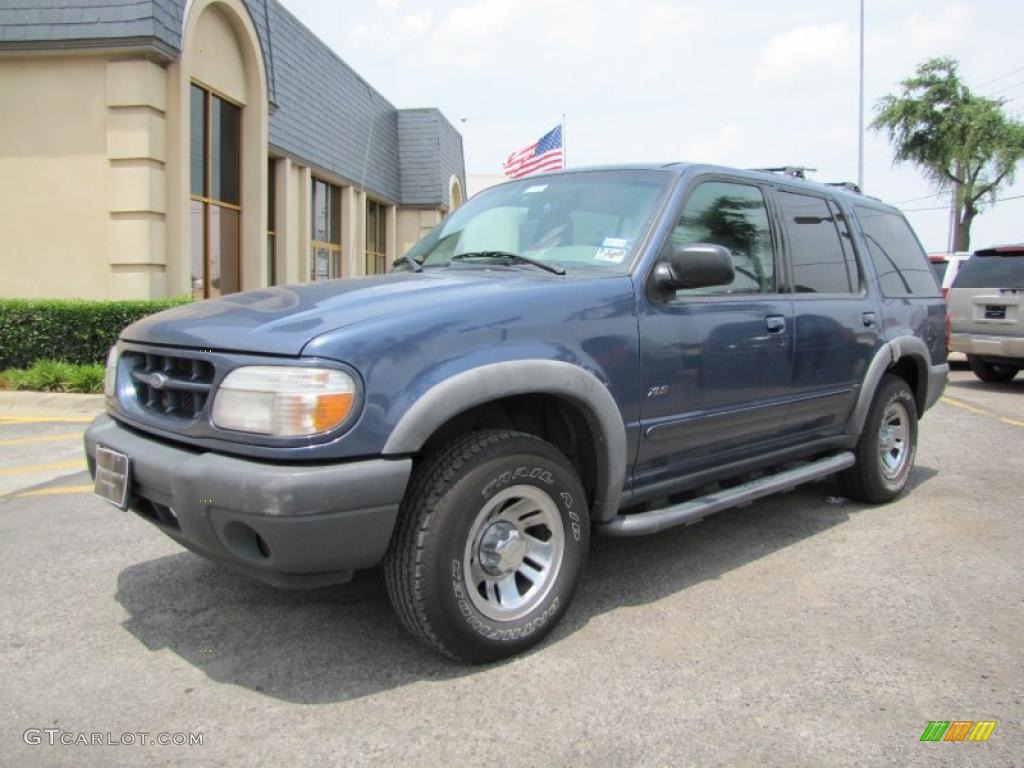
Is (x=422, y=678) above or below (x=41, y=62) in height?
below

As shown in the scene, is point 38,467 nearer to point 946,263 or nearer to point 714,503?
point 714,503

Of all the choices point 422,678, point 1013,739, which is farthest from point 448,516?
point 1013,739

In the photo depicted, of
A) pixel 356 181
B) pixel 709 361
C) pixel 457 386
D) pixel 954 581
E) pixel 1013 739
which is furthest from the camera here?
pixel 356 181

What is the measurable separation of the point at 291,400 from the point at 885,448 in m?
4.15

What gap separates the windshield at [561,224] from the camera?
360cm

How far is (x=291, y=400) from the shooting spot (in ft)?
8.27

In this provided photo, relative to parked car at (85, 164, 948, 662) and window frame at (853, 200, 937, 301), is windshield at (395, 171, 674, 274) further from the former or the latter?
window frame at (853, 200, 937, 301)

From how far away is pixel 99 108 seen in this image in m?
10.5

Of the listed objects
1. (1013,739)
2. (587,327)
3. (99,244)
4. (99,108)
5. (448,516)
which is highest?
(99,108)

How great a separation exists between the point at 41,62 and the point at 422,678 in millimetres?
10856

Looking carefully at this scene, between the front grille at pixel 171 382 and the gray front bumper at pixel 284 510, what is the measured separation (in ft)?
0.68

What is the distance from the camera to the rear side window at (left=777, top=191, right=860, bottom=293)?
439cm

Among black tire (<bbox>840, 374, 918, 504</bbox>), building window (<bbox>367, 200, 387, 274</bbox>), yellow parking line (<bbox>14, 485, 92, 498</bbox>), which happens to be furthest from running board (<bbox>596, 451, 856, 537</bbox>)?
building window (<bbox>367, 200, 387, 274</bbox>)

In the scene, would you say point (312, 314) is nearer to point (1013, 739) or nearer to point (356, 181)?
point (1013, 739)
